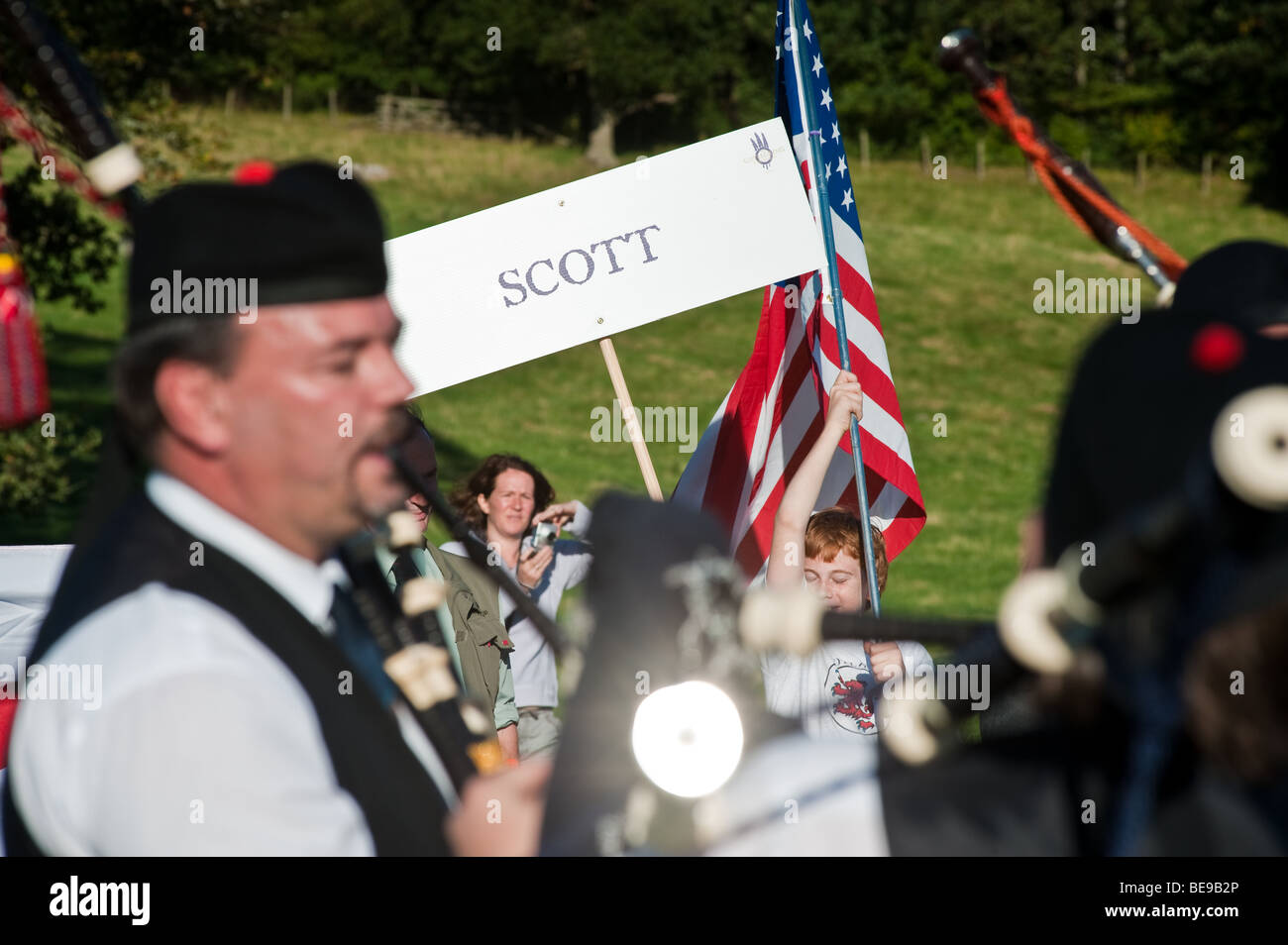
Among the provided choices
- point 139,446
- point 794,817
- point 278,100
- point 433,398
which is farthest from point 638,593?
point 278,100

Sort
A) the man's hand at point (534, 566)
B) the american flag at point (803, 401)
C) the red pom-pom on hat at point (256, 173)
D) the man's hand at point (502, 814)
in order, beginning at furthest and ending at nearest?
the man's hand at point (534, 566) → the american flag at point (803, 401) → the red pom-pom on hat at point (256, 173) → the man's hand at point (502, 814)

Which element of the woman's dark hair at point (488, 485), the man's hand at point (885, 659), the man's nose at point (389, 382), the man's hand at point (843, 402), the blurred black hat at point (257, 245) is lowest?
the man's hand at point (885, 659)

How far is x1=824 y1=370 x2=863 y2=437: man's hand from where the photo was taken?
415cm

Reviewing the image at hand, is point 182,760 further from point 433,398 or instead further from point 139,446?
point 433,398

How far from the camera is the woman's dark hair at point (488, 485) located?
5.07m

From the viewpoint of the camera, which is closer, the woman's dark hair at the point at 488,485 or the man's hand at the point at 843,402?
the man's hand at the point at 843,402

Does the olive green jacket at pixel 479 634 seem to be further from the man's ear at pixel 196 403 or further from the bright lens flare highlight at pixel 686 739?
the bright lens flare highlight at pixel 686 739

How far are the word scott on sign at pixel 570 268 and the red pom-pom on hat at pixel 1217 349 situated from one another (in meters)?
2.88

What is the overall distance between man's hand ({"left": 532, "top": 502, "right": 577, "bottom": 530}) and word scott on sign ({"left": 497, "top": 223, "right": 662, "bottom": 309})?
1.36 meters

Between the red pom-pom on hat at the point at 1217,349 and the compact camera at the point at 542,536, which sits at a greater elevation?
the red pom-pom on hat at the point at 1217,349

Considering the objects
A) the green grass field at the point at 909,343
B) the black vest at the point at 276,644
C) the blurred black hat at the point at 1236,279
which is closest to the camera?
the black vest at the point at 276,644

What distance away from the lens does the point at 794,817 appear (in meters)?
1.39

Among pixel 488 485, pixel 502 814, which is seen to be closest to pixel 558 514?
pixel 488 485

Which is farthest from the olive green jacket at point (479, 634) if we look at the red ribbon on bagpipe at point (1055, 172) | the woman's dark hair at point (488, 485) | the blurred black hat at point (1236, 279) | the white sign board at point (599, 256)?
the blurred black hat at point (1236, 279)
